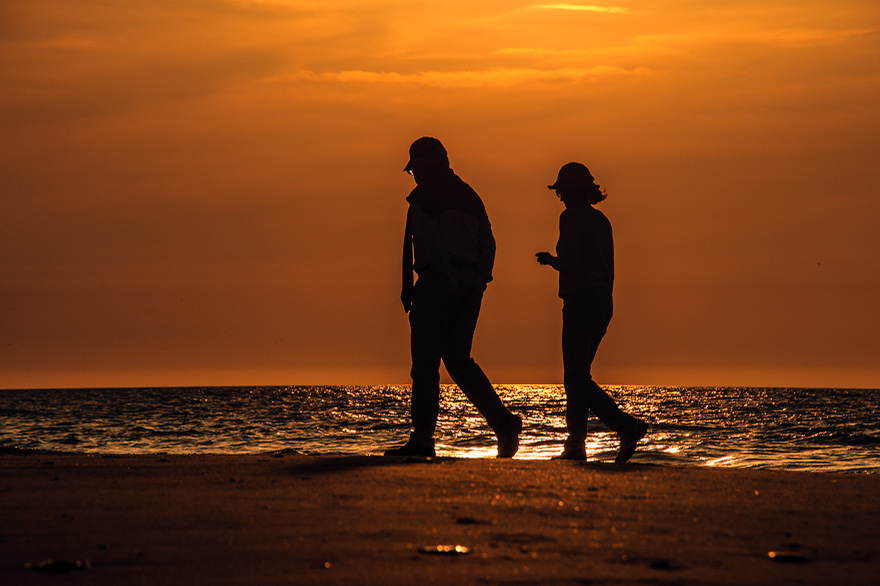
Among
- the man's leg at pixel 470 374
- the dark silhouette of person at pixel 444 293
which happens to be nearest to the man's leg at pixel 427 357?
Answer: the dark silhouette of person at pixel 444 293

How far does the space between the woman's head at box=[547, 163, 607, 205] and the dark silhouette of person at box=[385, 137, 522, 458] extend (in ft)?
3.00

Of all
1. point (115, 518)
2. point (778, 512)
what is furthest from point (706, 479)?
point (115, 518)

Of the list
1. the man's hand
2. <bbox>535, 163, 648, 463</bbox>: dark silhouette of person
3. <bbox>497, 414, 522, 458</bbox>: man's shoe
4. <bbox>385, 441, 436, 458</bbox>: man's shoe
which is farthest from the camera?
the man's hand

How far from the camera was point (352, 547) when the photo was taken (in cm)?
331

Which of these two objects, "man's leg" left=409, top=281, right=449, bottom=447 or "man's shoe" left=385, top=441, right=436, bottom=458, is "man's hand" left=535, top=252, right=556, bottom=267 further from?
"man's shoe" left=385, top=441, right=436, bottom=458

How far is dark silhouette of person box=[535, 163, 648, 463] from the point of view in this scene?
7672mm

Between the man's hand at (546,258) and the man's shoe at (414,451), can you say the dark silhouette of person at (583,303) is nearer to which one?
the man's hand at (546,258)

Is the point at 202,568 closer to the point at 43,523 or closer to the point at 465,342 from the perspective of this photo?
the point at 43,523

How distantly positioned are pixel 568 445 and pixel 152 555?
5.02 meters

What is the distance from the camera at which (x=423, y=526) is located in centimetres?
371

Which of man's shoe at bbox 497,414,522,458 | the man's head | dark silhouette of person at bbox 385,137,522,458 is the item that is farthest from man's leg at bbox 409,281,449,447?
the man's head

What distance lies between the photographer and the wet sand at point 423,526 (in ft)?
9.93

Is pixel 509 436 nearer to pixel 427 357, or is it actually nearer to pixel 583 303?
pixel 427 357

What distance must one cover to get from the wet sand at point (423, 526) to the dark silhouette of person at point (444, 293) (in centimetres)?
168
